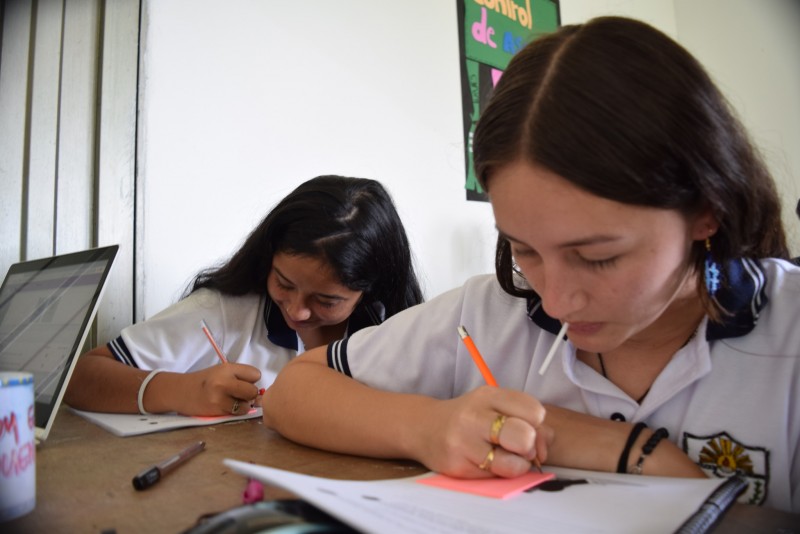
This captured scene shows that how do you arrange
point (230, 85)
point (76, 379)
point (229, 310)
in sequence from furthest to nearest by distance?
point (230, 85), point (229, 310), point (76, 379)

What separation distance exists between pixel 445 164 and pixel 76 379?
1331 millimetres

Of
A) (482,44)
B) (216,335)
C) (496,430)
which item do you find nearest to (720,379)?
(496,430)

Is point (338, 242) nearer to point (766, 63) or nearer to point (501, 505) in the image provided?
point (501, 505)

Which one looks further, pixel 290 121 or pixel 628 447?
pixel 290 121

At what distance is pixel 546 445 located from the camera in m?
0.56

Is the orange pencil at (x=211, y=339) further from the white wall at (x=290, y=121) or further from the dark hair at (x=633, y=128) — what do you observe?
the dark hair at (x=633, y=128)

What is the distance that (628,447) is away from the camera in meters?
0.55

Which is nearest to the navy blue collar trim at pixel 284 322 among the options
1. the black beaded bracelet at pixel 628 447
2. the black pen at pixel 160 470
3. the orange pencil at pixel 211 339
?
the orange pencil at pixel 211 339

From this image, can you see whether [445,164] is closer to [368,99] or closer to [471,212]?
[471,212]

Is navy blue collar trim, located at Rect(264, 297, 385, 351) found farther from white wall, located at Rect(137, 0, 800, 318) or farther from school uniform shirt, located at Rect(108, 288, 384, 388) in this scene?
white wall, located at Rect(137, 0, 800, 318)

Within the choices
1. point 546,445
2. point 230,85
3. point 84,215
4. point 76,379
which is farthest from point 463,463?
point 230,85

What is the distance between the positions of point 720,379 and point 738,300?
8cm

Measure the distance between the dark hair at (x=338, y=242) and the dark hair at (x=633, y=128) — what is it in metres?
0.58

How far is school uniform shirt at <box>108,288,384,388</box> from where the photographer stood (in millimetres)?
1121
